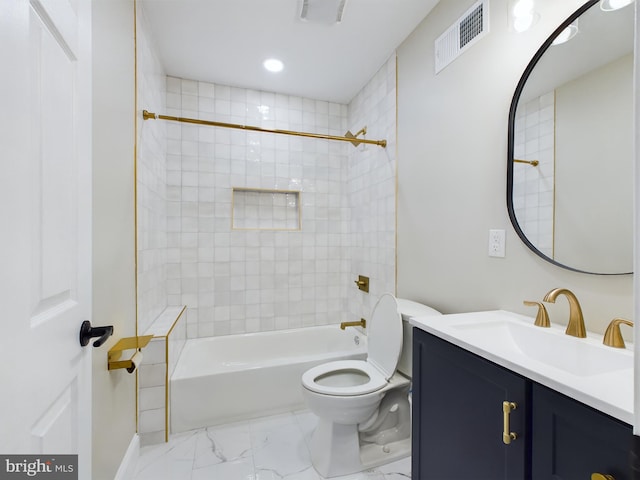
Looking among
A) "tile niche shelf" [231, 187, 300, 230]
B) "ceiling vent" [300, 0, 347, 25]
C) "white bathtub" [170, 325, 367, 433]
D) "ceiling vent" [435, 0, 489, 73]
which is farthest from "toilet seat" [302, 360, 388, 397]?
"ceiling vent" [300, 0, 347, 25]

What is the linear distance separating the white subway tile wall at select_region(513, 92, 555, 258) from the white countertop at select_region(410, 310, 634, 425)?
326 millimetres

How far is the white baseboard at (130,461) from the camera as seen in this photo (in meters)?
1.41

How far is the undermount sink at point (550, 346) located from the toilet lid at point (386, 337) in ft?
1.77

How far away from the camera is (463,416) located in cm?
95

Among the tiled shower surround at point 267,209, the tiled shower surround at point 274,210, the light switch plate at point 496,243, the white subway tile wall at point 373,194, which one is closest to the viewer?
the light switch plate at point 496,243

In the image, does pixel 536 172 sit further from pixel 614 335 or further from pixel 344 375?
pixel 344 375

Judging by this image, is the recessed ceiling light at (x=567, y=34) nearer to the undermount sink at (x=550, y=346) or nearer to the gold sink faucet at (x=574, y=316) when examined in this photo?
the gold sink faucet at (x=574, y=316)

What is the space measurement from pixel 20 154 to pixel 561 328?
1.61m

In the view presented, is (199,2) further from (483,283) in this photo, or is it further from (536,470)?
(536,470)

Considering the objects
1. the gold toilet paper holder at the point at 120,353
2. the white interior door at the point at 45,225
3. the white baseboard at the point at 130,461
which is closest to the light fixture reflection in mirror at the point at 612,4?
the white interior door at the point at 45,225

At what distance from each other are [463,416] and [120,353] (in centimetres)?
137

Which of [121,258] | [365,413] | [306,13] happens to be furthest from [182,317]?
[306,13]

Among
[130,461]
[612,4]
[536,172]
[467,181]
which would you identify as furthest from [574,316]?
[130,461]

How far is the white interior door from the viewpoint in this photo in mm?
527
